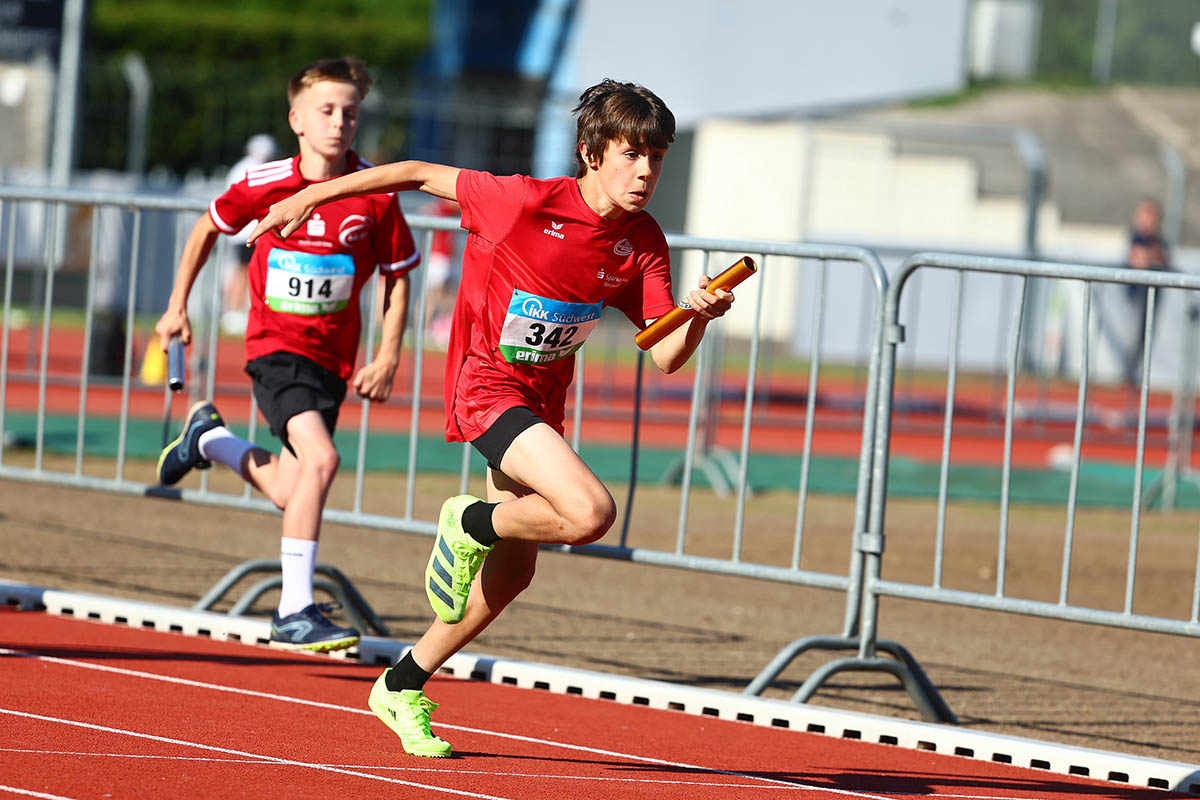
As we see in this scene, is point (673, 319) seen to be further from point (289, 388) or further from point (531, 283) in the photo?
point (289, 388)

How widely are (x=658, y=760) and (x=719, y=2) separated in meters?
24.3

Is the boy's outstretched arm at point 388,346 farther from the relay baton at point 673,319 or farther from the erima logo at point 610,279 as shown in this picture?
the relay baton at point 673,319

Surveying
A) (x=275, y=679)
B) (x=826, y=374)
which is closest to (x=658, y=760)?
(x=275, y=679)

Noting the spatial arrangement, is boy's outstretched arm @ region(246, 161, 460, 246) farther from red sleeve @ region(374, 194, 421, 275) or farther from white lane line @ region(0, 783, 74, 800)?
white lane line @ region(0, 783, 74, 800)

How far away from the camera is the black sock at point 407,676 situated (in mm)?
4945

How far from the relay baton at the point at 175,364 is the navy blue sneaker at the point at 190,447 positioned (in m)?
0.61

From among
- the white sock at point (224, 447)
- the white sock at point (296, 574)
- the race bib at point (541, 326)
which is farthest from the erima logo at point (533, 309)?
the white sock at point (224, 447)

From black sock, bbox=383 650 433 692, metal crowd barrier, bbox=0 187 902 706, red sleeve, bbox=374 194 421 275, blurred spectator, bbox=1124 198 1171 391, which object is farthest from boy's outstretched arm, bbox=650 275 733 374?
blurred spectator, bbox=1124 198 1171 391

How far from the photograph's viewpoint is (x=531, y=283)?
4.86 metres

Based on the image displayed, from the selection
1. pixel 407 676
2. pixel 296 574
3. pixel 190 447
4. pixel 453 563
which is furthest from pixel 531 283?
pixel 190 447

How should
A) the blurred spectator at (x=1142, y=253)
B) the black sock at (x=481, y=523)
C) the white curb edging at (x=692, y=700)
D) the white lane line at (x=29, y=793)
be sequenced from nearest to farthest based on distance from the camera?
the white lane line at (x=29, y=793) → the black sock at (x=481, y=523) → the white curb edging at (x=692, y=700) → the blurred spectator at (x=1142, y=253)

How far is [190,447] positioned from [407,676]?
2183 millimetres

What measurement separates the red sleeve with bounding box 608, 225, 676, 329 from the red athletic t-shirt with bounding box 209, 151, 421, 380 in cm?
153

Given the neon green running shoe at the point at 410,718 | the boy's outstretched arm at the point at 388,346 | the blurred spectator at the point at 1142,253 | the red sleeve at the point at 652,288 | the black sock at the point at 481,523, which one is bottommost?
the neon green running shoe at the point at 410,718
